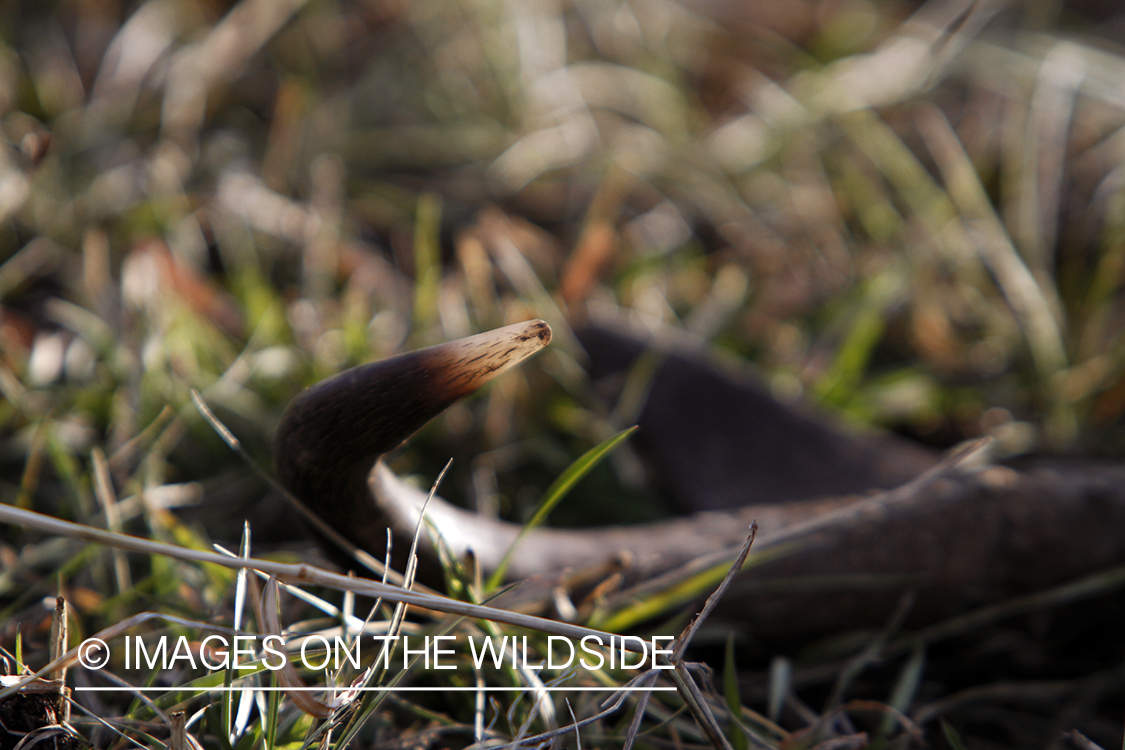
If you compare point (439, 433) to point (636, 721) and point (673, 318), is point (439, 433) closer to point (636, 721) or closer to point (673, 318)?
point (673, 318)

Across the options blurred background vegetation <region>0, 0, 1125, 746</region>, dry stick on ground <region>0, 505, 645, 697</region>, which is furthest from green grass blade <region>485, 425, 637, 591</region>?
blurred background vegetation <region>0, 0, 1125, 746</region>

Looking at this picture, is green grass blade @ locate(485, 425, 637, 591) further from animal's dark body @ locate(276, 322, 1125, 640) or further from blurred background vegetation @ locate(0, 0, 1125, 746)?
blurred background vegetation @ locate(0, 0, 1125, 746)

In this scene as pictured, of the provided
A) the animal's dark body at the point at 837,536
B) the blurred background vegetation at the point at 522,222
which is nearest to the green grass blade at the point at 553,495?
the animal's dark body at the point at 837,536

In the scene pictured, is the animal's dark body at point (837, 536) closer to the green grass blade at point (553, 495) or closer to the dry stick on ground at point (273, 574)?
the green grass blade at point (553, 495)

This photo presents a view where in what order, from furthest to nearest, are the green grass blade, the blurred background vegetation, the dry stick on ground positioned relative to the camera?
1. the blurred background vegetation
2. the green grass blade
3. the dry stick on ground

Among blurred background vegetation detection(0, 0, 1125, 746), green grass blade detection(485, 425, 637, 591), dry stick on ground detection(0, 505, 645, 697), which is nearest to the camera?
dry stick on ground detection(0, 505, 645, 697)

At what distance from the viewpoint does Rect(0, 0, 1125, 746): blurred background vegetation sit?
1438mm

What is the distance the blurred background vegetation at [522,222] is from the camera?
1.44 m

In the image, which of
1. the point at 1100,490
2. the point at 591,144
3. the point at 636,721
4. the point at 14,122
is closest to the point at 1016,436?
the point at 1100,490

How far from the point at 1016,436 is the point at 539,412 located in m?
1.03

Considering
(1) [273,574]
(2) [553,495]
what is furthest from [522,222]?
(1) [273,574]

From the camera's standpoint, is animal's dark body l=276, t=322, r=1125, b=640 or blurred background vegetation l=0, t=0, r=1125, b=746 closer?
animal's dark body l=276, t=322, r=1125, b=640

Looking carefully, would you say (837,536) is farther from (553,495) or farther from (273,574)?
(273,574)

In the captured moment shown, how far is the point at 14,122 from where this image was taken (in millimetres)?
1914
